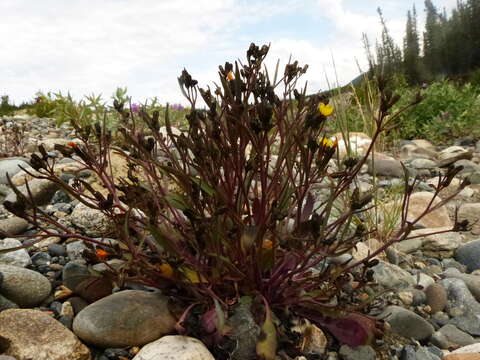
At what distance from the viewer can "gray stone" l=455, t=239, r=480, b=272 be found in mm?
3305

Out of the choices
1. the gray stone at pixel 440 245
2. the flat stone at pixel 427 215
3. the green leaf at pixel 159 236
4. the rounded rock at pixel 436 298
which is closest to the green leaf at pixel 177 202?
the green leaf at pixel 159 236

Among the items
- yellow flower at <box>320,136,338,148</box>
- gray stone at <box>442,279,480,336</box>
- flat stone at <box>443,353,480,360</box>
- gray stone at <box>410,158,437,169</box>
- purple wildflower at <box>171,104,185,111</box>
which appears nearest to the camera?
yellow flower at <box>320,136,338,148</box>

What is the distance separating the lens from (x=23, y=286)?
2.24 meters

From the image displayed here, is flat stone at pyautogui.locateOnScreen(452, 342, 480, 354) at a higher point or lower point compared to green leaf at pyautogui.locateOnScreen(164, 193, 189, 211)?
lower

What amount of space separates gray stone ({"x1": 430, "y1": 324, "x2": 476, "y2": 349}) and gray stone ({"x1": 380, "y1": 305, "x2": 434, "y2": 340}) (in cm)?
10

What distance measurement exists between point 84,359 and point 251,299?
0.69m

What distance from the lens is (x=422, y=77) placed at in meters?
20.7

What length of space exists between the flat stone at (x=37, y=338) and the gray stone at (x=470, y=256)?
2.54 meters

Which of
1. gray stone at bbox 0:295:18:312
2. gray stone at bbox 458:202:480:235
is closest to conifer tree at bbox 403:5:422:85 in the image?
gray stone at bbox 458:202:480:235

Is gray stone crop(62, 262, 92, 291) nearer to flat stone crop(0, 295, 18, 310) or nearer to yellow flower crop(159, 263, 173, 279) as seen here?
flat stone crop(0, 295, 18, 310)

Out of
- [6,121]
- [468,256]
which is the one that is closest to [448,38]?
[6,121]

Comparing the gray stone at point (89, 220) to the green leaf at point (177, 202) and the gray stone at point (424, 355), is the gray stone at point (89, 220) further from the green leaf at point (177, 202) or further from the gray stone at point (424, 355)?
the gray stone at point (424, 355)

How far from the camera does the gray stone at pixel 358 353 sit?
6.70 feet

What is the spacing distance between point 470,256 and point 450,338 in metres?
1.11
